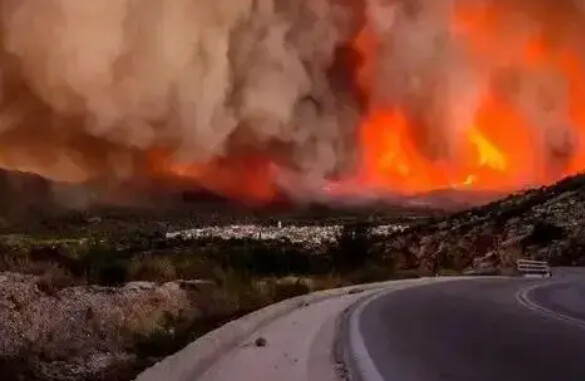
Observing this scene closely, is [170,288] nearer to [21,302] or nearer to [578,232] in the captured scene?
[21,302]

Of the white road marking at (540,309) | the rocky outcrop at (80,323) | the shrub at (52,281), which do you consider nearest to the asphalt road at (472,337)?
the white road marking at (540,309)

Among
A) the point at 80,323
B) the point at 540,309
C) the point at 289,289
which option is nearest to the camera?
the point at 80,323

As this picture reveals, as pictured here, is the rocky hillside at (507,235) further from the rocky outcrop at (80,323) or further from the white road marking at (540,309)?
the rocky outcrop at (80,323)

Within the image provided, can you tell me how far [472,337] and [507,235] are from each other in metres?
60.3

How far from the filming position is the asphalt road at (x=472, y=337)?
1036 cm

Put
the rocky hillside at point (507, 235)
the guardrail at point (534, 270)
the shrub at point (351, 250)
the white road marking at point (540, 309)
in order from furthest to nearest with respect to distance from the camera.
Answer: the rocky hillside at point (507, 235)
the shrub at point (351, 250)
the guardrail at point (534, 270)
the white road marking at point (540, 309)

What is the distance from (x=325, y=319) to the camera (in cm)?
1803

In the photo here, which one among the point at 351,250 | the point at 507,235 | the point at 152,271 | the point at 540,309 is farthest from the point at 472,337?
the point at 507,235

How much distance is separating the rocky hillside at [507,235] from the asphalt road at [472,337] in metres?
33.3

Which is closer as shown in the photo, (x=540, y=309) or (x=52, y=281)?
(x=52, y=281)

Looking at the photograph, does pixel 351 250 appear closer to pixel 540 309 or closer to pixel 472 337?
pixel 540 309

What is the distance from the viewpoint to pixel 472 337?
46.4ft

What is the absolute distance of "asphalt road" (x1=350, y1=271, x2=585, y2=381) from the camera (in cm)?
1036

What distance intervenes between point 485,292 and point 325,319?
36.7 feet
